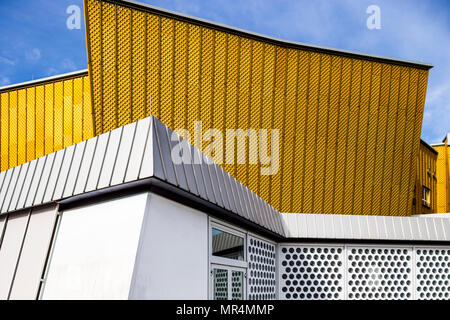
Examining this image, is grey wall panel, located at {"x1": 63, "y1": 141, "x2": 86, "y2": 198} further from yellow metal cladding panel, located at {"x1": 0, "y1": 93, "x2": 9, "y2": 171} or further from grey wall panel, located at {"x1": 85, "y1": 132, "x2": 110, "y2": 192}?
yellow metal cladding panel, located at {"x1": 0, "y1": 93, "x2": 9, "y2": 171}

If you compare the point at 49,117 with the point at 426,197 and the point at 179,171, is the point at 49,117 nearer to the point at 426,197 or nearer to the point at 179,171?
the point at 179,171

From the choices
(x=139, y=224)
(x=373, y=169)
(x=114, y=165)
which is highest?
(x=373, y=169)

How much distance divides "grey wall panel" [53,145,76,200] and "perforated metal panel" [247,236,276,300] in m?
3.88

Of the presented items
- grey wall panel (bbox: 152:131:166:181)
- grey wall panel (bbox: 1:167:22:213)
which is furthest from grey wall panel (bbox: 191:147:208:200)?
grey wall panel (bbox: 1:167:22:213)

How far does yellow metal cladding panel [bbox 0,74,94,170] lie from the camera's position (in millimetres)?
15125

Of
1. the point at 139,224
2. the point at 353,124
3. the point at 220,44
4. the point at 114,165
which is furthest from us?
the point at 353,124

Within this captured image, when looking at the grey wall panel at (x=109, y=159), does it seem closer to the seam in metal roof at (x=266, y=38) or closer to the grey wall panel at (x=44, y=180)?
the grey wall panel at (x=44, y=180)

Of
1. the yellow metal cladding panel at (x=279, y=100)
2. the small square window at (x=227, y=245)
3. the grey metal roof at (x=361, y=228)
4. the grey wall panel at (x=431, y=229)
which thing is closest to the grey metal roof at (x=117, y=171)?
the small square window at (x=227, y=245)

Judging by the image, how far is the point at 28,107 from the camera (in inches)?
643

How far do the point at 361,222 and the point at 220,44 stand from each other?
7.31 metres

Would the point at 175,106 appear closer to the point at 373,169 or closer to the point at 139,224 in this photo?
the point at 373,169

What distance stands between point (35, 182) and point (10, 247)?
107cm

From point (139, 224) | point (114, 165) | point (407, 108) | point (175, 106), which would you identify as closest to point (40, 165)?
point (114, 165)

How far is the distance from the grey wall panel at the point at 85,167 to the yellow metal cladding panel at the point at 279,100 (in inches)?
283
